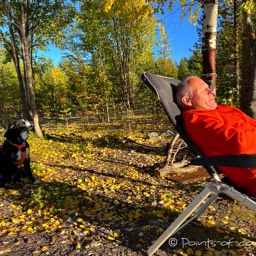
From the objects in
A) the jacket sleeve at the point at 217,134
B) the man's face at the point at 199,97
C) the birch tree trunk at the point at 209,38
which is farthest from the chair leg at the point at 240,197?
the birch tree trunk at the point at 209,38

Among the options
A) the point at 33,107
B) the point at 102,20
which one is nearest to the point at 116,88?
the point at 102,20

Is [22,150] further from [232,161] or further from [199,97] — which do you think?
[232,161]

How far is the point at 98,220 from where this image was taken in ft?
12.3

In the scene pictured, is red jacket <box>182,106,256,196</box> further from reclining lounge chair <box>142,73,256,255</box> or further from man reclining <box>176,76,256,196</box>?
reclining lounge chair <box>142,73,256,255</box>

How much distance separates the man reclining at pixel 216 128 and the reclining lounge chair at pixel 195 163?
0.32 ft

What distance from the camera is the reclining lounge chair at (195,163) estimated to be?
2.19m

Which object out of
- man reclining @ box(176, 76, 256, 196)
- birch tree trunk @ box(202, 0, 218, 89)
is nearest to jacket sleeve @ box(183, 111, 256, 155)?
man reclining @ box(176, 76, 256, 196)

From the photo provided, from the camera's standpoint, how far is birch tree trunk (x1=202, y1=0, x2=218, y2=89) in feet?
15.4

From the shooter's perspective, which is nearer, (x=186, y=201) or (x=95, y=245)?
(x=95, y=245)

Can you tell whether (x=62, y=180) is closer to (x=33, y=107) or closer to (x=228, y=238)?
(x=228, y=238)

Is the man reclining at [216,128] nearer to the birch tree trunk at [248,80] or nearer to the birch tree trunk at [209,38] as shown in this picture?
the birch tree trunk at [209,38]

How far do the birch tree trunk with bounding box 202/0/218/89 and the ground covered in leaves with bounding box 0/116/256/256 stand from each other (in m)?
2.16

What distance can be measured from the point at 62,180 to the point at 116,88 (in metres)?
22.9

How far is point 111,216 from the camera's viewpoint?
389 centimetres
